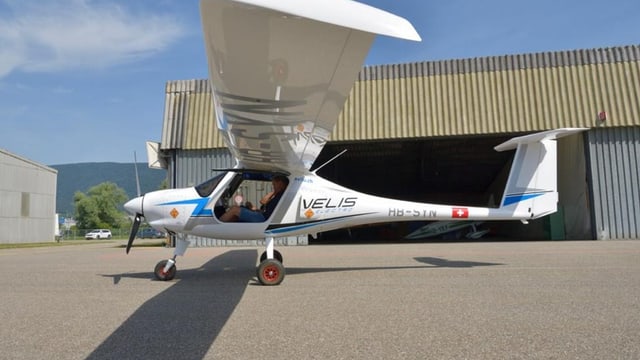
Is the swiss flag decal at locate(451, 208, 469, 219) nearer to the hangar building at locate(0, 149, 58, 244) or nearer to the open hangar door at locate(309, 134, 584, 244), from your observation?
the open hangar door at locate(309, 134, 584, 244)

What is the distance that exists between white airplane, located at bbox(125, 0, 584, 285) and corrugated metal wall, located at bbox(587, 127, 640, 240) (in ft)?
33.4

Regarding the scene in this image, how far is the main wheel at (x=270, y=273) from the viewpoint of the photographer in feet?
21.1

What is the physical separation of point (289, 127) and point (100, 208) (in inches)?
3321

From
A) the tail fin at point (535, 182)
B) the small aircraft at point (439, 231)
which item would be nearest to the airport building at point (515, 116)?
the small aircraft at point (439, 231)

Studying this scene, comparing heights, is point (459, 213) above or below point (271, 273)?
above

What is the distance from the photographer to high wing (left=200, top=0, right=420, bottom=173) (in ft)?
8.51

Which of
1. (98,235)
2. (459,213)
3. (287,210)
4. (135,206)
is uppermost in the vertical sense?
(135,206)

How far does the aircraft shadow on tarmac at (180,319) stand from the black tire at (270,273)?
0.31m

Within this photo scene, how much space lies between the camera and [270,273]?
646cm

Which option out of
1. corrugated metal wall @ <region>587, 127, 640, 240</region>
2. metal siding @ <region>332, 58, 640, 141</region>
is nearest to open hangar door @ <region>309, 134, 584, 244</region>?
metal siding @ <region>332, 58, 640, 141</region>

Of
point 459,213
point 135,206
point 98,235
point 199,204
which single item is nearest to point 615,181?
point 459,213

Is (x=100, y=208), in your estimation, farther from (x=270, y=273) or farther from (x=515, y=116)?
(x=270, y=273)

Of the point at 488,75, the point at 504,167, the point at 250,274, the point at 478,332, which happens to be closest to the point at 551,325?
the point at 478,332

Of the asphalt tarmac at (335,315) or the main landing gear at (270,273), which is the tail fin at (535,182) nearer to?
the asphalt tarmac at (335,315)
